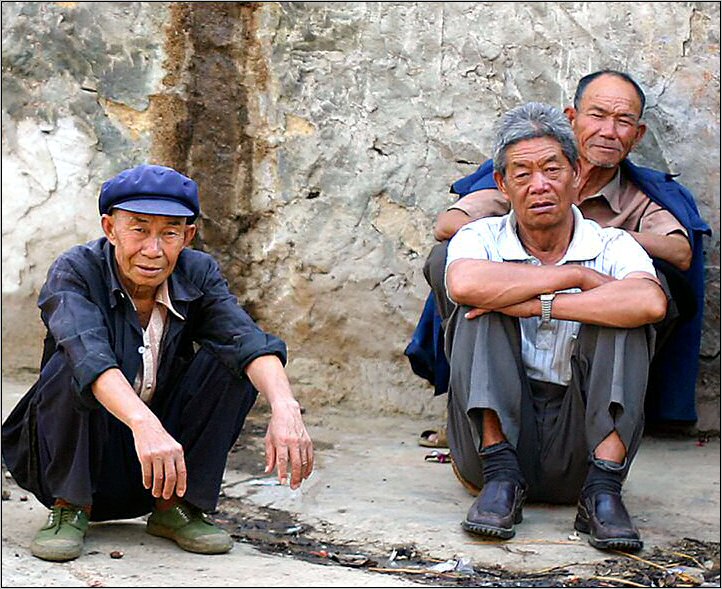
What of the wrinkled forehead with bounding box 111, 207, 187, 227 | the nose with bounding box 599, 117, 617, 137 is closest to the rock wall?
the nose with bounding box 599, 117, 617, 137

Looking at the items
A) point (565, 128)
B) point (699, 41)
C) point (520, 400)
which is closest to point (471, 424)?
point (520, 400)

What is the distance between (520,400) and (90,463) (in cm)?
117

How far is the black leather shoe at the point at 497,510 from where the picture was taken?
340 centimetres

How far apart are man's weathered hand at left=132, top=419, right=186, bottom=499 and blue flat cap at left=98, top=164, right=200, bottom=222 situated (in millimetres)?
526

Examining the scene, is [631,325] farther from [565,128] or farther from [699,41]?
[699,41]

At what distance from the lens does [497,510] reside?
3432mm

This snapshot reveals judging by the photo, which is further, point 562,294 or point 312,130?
point 312,130

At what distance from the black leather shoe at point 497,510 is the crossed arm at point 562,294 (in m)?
0.47

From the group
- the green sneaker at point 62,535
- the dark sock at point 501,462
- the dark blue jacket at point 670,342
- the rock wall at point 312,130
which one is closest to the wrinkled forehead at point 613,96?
the dark blue jacket at point 670,342

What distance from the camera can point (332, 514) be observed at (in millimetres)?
3674

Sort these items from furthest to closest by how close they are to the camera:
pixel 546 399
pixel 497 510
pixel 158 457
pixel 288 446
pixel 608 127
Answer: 1. pixel 608 127
2. pixel 546 399
3. pixel 497 510
4. pixel 288 446
5. pixel 158 457

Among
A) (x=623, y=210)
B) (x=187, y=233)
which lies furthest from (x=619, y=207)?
(x=187, y=233)

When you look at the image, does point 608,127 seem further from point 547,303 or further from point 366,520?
point 366,520

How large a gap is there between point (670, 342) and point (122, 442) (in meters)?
2.08
